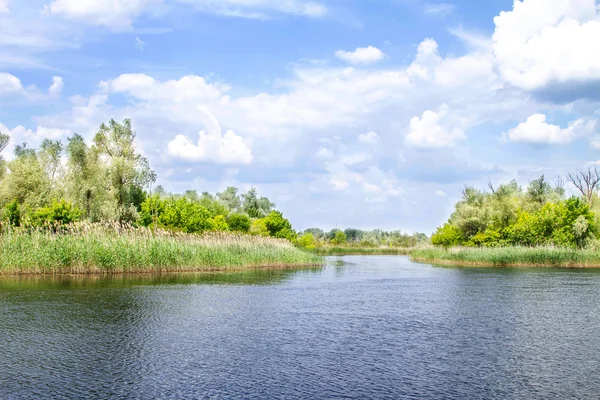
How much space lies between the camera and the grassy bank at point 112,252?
85.4 feet

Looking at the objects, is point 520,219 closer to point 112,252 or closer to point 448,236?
point 448,236

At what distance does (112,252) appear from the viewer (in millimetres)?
27859

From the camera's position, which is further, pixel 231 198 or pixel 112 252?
pixel 231 198

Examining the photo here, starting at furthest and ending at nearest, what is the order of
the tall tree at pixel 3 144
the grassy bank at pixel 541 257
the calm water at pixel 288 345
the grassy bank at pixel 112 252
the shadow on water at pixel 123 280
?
the tall tree at pixel 3 144 → the grassy bank at pixel 541 257 → the grassy bank at pixel 112 252 → the shadow on water at pixel 123 280 → the calm water at pixel 288 345

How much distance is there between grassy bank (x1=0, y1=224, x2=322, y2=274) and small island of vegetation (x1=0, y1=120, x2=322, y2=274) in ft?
0.16

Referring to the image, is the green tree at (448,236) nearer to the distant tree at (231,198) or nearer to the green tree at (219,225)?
the green tree at (219,225)

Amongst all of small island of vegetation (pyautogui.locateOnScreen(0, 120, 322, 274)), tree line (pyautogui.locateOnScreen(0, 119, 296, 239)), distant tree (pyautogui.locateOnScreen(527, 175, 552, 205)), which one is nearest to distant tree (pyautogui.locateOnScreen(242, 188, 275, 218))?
small island of vegetation (pyautogui.locateOnScreen(0, 120, 322, 274))

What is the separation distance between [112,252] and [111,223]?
20.6 ft

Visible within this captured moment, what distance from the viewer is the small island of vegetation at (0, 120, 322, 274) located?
2695cm

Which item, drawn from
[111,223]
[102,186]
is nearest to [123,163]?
[102,186]

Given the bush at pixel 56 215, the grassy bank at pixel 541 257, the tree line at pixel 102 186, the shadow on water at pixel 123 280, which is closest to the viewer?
the shadow on water at pixel 123 280

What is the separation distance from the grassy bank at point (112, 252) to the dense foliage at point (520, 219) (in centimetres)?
3389

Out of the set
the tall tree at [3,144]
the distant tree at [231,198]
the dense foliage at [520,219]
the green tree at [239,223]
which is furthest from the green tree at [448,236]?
the tall tree at [3,144]

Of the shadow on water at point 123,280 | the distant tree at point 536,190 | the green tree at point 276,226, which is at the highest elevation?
the distant tree at point 536,190
